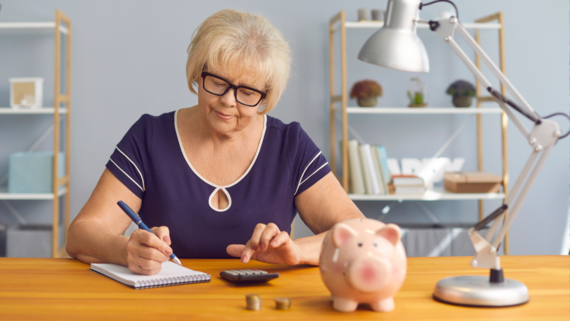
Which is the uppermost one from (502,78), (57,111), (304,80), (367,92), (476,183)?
(304,80)

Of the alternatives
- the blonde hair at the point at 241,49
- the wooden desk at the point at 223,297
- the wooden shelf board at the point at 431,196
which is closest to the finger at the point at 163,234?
the wooden desk at the point at 223,297

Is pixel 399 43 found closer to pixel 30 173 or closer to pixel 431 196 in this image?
pixel 431 196

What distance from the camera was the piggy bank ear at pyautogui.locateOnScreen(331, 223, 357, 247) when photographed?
68 cm

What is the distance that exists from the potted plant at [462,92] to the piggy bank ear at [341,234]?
89.6 inches

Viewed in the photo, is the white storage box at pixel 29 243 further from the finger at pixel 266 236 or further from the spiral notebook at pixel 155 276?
the finger at pixel 266 236

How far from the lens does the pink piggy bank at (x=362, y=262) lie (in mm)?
669

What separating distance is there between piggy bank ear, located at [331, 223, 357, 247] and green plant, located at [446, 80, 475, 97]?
228 cm

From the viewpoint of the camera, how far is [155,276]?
35.3 inches

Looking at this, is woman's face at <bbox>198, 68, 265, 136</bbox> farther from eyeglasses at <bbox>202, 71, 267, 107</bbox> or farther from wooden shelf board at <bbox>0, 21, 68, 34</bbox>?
wooden shelf board at <bbox>0, 21, 68, 34</bbox>

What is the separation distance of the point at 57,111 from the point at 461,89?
2.17 meters

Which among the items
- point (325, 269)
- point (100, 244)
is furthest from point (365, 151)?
point (325, 269)

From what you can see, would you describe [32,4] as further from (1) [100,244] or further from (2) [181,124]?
(1) [100,244]

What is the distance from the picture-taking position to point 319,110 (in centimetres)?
290

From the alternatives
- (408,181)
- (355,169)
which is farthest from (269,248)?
(408,181)
